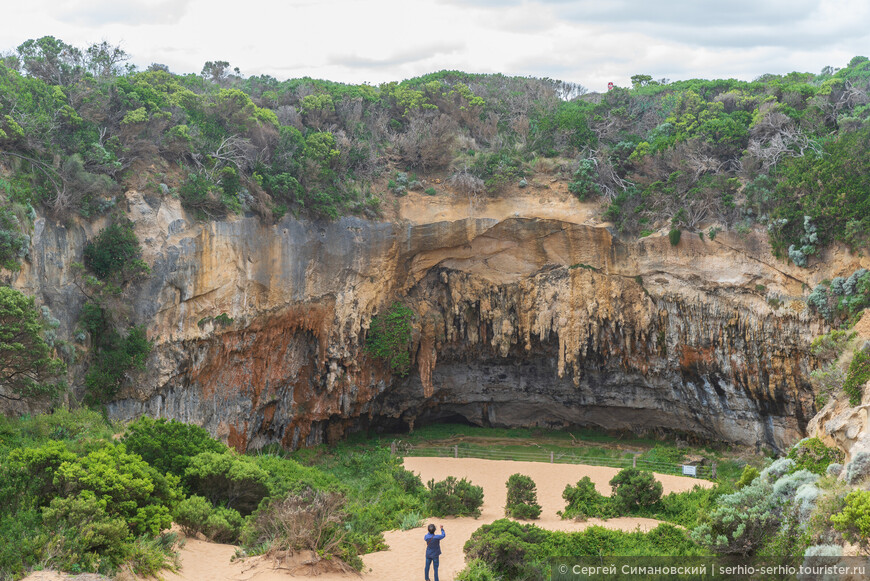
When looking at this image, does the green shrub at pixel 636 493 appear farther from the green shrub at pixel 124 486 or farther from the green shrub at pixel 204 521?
the green shrub at pixel 124 486

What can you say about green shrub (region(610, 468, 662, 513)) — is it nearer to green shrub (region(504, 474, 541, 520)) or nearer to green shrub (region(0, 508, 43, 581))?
green shrub (region(504, 474, 541, 520))

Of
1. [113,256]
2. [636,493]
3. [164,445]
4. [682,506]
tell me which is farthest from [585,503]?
[113,256]

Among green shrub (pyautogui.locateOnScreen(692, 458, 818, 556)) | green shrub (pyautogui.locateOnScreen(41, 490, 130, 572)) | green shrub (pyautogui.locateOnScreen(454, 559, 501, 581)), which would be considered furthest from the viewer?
green shrub (pyautogui.locateOnScreen(692, 458, 818, 556))

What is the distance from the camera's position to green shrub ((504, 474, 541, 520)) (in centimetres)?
1816

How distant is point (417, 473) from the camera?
24125mm

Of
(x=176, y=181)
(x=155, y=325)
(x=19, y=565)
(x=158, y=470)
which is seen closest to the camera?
(x=19, y=565)

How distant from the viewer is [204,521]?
49.6ft

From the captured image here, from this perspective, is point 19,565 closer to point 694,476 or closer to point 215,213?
point 215,213

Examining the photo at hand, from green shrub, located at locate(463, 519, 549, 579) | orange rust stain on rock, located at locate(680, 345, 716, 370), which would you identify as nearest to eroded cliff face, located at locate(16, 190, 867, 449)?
orange rust stain on rock, located at locate(680, 345, 716, 370)

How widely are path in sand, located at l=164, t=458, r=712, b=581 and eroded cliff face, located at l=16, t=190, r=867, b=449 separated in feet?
16.1

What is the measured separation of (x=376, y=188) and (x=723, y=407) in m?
15.2

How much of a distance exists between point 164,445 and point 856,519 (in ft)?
44.1

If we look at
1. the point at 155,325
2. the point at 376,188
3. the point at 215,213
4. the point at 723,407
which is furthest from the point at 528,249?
the point at 155,325

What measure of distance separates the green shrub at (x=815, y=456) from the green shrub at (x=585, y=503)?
4631 mm
